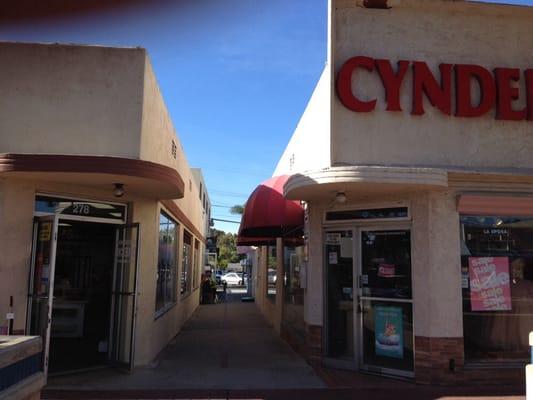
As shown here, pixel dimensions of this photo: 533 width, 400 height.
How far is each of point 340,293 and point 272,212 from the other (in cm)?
236

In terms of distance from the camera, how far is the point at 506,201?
7.79 meters

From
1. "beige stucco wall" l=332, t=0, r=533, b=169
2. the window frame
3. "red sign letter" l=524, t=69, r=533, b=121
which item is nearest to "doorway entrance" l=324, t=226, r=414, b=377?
"beige stucco wall" l=332, t=0, r=533, b=169

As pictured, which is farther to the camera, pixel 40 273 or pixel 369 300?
pixel 369 300

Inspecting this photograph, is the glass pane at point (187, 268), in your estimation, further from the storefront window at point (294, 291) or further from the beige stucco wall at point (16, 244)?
the beige stucco wall at point (16, 244)

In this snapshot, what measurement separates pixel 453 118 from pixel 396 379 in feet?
13.2

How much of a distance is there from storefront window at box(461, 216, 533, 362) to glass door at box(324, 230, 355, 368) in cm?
175

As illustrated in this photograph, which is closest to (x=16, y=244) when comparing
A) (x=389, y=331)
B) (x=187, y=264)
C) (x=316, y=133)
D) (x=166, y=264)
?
(x=166, y=264)

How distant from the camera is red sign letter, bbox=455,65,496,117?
8.08 m

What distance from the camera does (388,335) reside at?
809cm

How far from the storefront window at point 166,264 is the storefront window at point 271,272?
11.2 feet

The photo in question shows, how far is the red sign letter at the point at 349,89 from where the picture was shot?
26.2 feet

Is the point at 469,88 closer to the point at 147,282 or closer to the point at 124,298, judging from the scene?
the point at 147,282

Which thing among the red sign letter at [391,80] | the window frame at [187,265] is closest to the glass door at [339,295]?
the red sign letter at [391,80]

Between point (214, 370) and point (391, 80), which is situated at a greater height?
point (391, 80)
